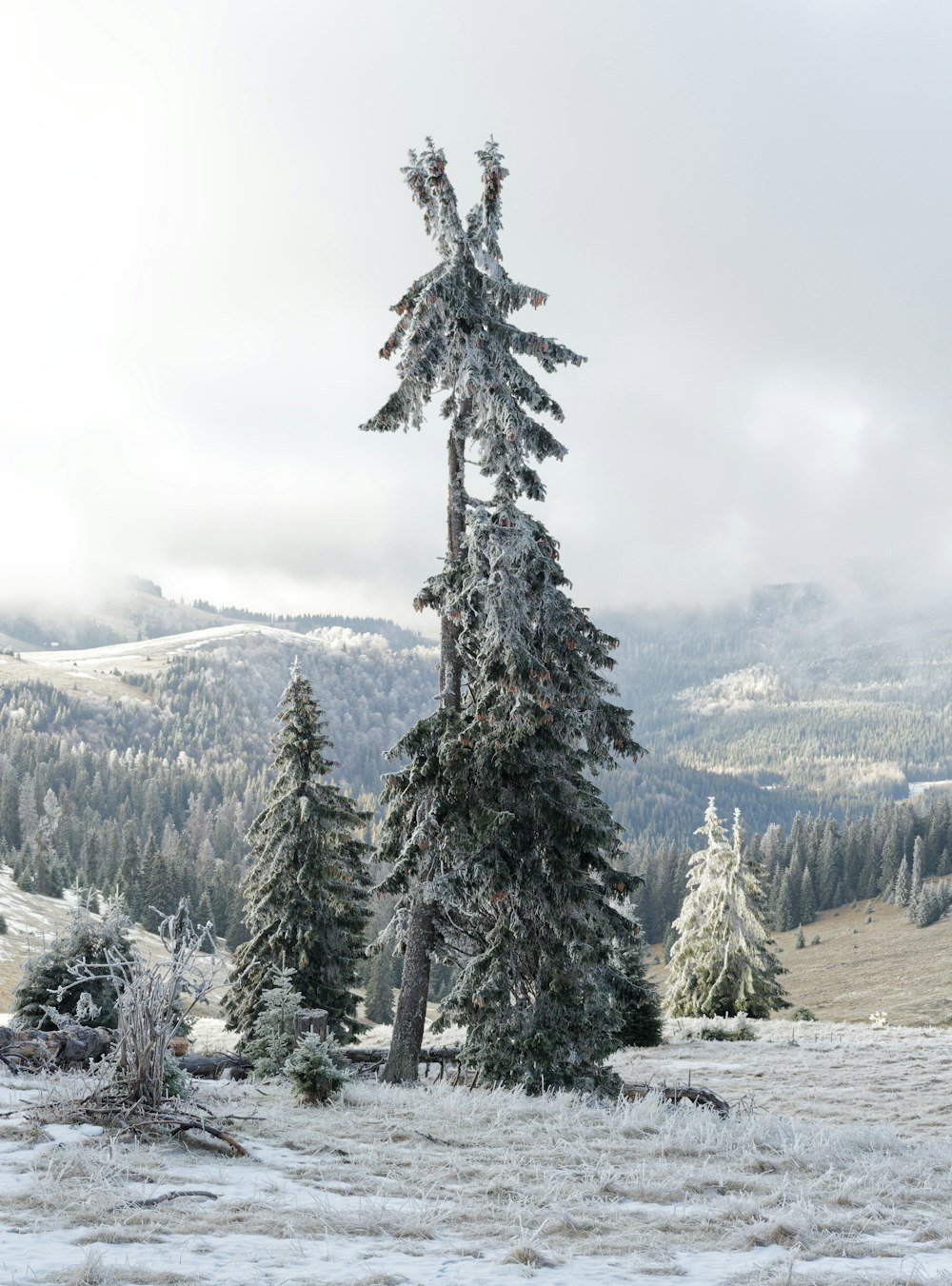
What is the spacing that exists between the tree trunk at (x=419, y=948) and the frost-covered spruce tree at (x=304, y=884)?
12.2m

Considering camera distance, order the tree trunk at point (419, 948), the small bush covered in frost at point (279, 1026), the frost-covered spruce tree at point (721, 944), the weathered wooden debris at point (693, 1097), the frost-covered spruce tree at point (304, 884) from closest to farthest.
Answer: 1. the weathered wooden debris at point (693, 1097)
2. the small bush covered in frost at point (279, 1026)
3. the tree trunk at point (419, 948)
4. the frost-covered spruce tree at point (304, 884)
5. the frost-covered spruce tree at point (721, 944)

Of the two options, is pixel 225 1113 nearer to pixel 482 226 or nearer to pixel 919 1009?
pixel 482 226

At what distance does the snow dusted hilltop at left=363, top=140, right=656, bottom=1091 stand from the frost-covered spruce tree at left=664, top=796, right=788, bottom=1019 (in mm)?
30761

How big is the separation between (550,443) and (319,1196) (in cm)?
1250

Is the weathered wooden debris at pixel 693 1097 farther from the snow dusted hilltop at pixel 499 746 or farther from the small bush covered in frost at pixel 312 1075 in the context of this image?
the small bush covered in frost at pixel 312 1075

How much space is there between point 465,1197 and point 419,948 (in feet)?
28.4

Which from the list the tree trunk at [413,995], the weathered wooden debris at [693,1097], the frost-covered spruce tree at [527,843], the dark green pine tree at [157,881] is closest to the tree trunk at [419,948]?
the tree trunk at [413,995]

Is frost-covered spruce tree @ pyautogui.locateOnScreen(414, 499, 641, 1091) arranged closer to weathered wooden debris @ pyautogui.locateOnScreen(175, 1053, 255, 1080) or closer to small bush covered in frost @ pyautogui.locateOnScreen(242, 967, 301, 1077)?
small bush covered in frost @ pyautogui.locateOnScreen(242, 967, 301, 1077)

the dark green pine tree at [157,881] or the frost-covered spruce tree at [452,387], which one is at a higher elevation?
the frost-covered spruce tree at [452,387]

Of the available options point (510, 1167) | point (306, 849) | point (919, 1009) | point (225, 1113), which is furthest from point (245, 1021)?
point (919, 1009)

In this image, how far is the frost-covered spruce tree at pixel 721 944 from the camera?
4306 cm

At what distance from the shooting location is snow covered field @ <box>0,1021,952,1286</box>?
427 cm

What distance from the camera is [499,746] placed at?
13078 millimetres

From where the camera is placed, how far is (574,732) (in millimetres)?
14250
